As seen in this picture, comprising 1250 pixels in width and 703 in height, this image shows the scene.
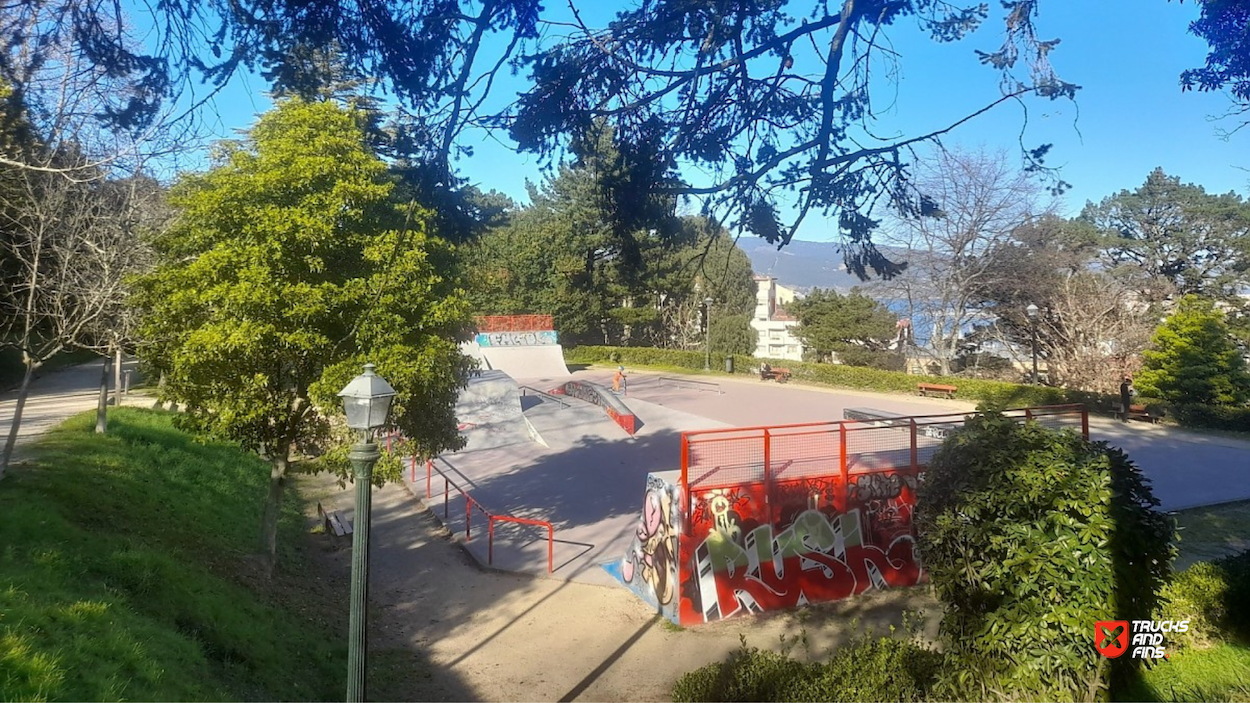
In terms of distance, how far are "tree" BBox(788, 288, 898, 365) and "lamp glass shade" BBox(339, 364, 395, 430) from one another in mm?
33265

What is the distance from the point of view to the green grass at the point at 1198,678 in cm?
430

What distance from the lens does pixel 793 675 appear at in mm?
4910

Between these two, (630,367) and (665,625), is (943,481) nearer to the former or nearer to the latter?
(665,625)

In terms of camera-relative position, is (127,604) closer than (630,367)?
Yes

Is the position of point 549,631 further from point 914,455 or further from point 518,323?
point 518,323

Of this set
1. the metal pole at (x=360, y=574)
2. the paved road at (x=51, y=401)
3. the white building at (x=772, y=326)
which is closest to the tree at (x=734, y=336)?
the white building at (x=772, y=326)

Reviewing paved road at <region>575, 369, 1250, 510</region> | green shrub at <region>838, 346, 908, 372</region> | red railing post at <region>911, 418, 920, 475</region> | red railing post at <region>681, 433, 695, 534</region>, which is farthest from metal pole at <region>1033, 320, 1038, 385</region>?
red railing post at <region>681, 433, 695, 534</region>

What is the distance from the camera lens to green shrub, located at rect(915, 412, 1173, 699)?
4410 millimetres

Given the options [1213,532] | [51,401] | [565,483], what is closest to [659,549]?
[565,483]

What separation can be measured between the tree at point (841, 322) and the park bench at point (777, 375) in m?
3.31

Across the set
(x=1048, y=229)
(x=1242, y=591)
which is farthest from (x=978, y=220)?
(x=1242, y=591)

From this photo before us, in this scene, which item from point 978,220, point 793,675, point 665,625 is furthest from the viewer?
point 978,220

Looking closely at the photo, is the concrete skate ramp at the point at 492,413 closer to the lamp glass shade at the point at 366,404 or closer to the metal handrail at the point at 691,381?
the metal handrail at the point at 691,381

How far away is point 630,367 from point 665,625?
34.9m
